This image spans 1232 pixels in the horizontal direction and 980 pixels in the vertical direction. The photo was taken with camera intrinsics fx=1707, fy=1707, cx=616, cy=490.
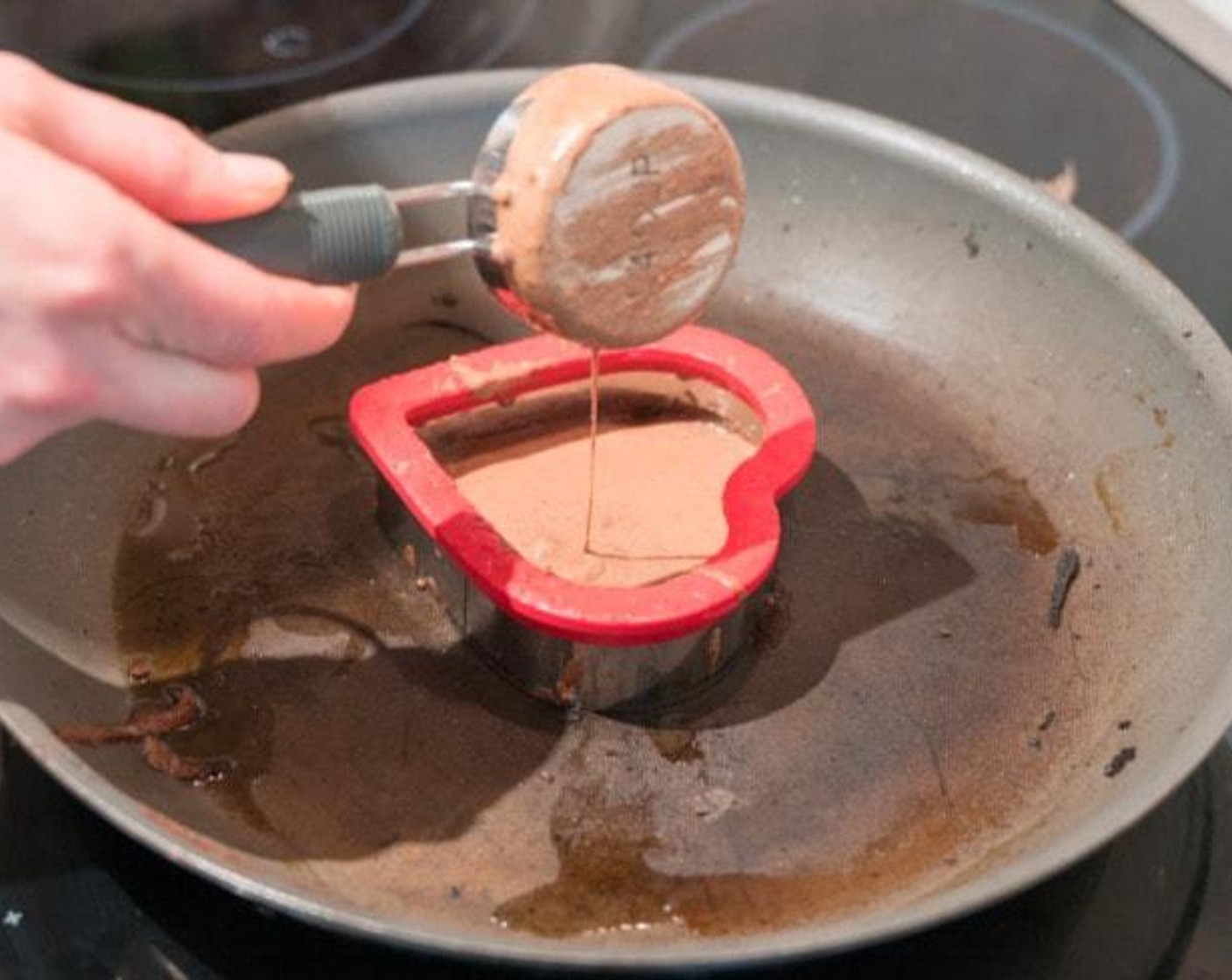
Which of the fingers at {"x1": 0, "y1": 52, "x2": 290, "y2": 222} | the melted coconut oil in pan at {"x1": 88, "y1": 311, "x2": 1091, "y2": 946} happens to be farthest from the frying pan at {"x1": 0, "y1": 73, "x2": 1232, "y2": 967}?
the fingers at {"x1": 0, "y1": 52, "x2": 290, "y2": 222}

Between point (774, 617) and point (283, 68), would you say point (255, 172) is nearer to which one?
point (774, 617)

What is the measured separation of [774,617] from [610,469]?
0.14 meters

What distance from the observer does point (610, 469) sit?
3.53 feet

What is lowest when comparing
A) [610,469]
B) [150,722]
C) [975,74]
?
[150,722]

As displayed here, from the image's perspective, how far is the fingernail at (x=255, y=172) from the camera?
0.79 m

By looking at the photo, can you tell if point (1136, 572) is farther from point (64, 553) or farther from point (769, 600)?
point (64, 553)

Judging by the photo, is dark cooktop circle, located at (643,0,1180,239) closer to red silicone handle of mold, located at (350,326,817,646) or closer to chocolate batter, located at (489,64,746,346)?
red silicone handle of mold, located at (350,326,817,646)

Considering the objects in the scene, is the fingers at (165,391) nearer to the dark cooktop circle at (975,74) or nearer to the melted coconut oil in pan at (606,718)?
the melted coconut oil in pan at (606,718)

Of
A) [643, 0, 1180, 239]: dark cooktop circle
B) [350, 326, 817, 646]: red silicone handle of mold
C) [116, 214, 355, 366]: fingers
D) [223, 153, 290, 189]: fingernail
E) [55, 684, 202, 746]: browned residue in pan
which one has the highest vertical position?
[223, 153, 290, 189]: fingernail

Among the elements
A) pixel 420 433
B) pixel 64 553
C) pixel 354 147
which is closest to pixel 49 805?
pixel 64 553

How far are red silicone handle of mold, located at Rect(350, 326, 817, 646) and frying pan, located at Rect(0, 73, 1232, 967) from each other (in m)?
0.08

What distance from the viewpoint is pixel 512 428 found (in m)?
1.10

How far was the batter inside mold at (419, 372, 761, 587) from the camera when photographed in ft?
3.33

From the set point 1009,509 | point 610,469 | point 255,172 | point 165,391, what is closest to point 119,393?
point 165,391
